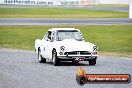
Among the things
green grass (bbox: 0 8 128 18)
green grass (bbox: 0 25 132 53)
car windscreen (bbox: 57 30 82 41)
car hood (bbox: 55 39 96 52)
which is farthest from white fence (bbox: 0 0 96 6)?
car hood (bbox: 55 39 96 52)

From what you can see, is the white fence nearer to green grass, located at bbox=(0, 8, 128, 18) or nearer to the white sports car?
green grass, located at bbox=(0, 8, 128, 18)

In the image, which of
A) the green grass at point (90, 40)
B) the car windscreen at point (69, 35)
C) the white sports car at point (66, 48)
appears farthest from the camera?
the green grass at point (90, 40)

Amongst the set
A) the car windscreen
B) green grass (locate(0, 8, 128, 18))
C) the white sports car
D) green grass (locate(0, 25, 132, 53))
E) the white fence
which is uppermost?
the car windscreen

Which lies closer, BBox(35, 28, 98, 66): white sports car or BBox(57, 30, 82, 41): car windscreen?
BBox(35, 28, 98, 66): white sports car

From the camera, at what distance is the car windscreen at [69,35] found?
22.0 metres

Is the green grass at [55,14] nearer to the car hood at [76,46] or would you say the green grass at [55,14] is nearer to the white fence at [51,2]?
the white fence at [51,2]

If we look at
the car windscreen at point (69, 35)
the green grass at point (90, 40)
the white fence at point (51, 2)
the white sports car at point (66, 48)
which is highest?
the car windscreen at point (69, 35)

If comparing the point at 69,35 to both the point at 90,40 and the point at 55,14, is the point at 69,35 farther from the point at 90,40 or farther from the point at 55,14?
the point at 55,14

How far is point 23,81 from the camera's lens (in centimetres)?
1451

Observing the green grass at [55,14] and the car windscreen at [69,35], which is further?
the green grass at [55,14]

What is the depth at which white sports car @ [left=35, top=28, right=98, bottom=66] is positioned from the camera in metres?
20.4

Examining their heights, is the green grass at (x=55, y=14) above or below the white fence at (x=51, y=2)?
above

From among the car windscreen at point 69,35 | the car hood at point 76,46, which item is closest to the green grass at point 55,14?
the car windscreen at point 69,35

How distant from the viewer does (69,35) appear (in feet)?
72.8
